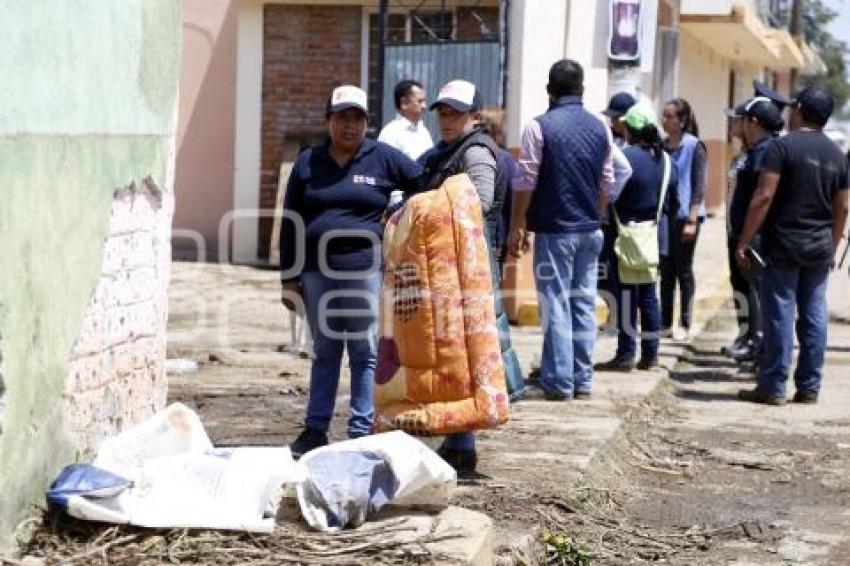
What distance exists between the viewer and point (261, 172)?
62.8 feet

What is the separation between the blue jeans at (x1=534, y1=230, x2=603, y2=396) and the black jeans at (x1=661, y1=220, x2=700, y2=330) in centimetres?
250

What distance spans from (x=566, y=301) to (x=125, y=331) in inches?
150

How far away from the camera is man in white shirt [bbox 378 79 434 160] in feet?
36.1

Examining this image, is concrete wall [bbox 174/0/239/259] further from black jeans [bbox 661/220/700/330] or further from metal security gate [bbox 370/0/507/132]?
black jeans [bbox 661/220/700/330]

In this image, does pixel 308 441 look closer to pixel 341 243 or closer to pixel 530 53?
pixel 341 243

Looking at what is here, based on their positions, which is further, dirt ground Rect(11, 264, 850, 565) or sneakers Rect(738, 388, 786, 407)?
sneakers Rect(738, 388, 786, 407)

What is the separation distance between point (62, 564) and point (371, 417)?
2755mm

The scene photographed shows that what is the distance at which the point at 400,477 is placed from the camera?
6.22 m

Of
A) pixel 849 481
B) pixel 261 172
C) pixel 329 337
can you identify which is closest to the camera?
pixel 329 337

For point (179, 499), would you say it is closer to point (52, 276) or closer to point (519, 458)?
point (52, 276)

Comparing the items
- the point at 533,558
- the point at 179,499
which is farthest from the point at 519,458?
the point at 179,499

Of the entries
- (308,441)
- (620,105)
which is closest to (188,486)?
(308,441)

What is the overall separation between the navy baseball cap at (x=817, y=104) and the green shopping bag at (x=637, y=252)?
149 cm

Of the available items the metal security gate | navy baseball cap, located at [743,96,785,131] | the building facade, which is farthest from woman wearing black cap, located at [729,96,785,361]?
the building facade
